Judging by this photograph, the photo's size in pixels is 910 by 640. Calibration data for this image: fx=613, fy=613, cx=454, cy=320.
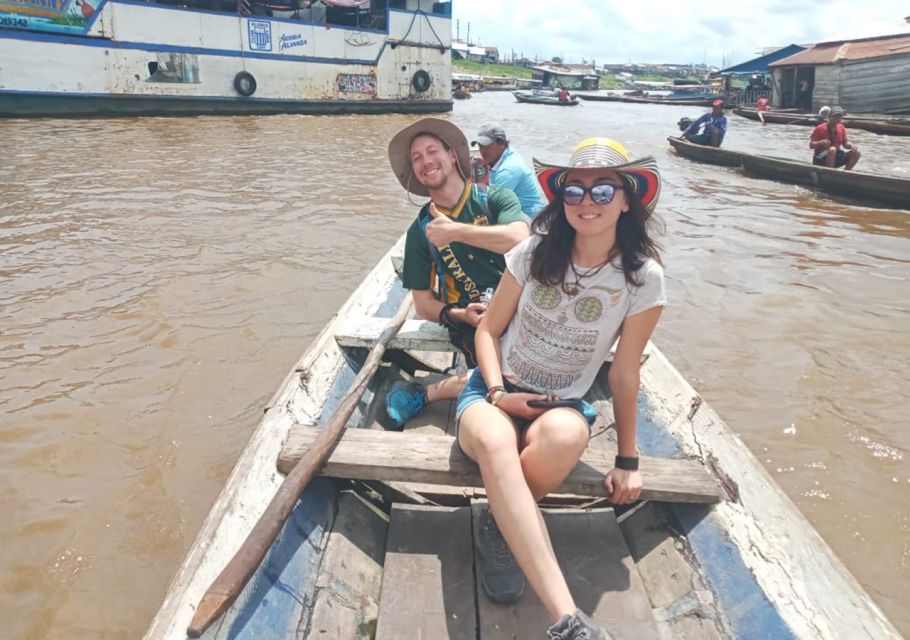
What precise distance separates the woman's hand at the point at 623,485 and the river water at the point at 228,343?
152cm

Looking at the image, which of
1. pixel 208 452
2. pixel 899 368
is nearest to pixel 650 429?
pixel 208 452

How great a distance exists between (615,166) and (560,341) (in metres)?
0.62

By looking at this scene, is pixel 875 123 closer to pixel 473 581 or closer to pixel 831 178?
pixel 831 178

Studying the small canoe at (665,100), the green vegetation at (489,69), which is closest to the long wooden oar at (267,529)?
the small canoe at (665,100)

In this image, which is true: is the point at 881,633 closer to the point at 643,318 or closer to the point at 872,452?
the point at 643,318

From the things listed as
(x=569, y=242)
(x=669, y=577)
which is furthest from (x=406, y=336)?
(x=669, y=577)

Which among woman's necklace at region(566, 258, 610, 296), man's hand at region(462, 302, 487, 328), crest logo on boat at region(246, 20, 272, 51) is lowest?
man's hand at region(462, 302, 487, 328)

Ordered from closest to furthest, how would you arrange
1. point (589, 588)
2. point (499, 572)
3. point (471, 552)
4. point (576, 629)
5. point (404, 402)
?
point (576, 629)
point (499, 572)
point (589, 588)
point (471, 552)
point (404, 402)

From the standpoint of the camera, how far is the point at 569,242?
6.90 feet

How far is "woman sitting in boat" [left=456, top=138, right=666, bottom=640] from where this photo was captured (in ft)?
6.33

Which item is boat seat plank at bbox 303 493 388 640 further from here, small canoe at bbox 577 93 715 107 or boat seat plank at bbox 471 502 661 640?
small canoe at bbox 577 93 715 107

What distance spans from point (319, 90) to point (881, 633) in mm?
24259

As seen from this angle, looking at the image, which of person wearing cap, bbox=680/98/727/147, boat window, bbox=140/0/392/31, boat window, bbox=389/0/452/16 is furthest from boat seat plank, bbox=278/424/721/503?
boat window, bbox=389/0/452/16

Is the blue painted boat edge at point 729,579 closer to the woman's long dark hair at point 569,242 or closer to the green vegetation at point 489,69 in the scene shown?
the woman's long dark hair at point 569,242
